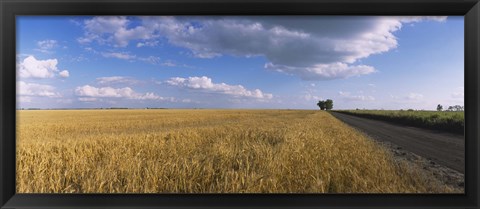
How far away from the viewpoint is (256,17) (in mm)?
2514

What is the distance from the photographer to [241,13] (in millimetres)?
2400

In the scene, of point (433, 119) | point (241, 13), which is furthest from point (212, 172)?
point (433, 119)

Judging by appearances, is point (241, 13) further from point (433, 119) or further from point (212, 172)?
point (433, 119)

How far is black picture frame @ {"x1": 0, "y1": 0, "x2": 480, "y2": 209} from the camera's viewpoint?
92.0 inches

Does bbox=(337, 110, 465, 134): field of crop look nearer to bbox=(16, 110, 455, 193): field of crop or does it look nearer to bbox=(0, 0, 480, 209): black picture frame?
bbox=(0, 0, 480, 209): black picture frame

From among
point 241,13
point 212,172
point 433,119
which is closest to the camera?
point 241,13

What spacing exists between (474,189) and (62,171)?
3336mm

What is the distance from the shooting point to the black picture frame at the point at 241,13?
234 cm

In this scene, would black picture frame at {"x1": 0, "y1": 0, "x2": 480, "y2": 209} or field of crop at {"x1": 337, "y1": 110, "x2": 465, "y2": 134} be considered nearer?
black picture frame at {"x1": 0, "y1": 0, "x2": 480, "y2": 209}

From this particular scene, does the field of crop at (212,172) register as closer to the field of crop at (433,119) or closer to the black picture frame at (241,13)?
the black picture frame at (241,13)

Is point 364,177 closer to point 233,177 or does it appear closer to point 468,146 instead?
point 468,146

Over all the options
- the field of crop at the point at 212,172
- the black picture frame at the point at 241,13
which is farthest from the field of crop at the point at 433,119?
the field of crop at the point at 212,172

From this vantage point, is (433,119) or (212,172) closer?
(212,172)

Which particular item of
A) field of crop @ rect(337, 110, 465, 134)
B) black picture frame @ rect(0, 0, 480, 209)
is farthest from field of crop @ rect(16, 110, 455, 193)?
field of crop @ rect(337, 110, 465, 134)
